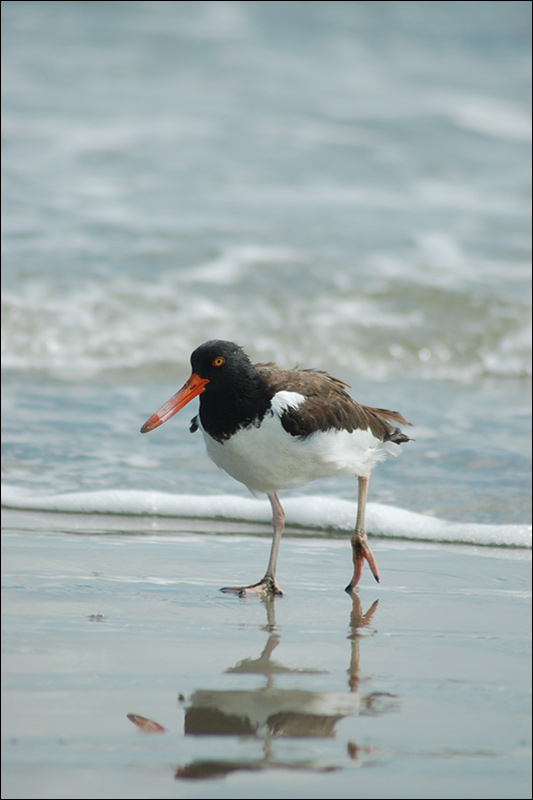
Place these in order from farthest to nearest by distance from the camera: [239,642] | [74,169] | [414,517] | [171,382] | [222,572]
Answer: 1. [74,169]
2. [171,382]
3. [414,517]
4. [222,572]
5. [239,642]

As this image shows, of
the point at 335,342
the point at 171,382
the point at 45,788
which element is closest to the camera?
the point at 45,788

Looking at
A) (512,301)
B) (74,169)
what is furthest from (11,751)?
(74,169)

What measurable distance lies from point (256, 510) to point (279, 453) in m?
1.29

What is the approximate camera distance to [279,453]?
4277mm

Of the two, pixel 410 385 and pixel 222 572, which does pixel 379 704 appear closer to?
pixel 222 572

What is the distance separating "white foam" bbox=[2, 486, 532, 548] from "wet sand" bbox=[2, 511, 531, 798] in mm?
223

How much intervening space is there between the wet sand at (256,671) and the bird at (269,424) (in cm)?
35

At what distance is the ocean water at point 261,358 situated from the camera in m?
2.88

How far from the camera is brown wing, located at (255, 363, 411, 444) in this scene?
427 cm

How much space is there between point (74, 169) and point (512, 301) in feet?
21.8

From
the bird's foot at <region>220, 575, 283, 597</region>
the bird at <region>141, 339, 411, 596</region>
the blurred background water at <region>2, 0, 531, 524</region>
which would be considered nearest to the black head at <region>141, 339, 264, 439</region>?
the bird at <region>141, 339, 411, 596</region>

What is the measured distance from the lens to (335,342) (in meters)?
10.3

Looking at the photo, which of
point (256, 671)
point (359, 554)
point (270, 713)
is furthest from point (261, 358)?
point (270, 713)

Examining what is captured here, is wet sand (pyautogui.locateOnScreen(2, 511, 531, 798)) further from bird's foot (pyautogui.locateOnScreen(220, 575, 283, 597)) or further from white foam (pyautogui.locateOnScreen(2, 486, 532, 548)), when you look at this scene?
white foam (pyautogui.locateOnScreen(2, 486, 532, 548))
